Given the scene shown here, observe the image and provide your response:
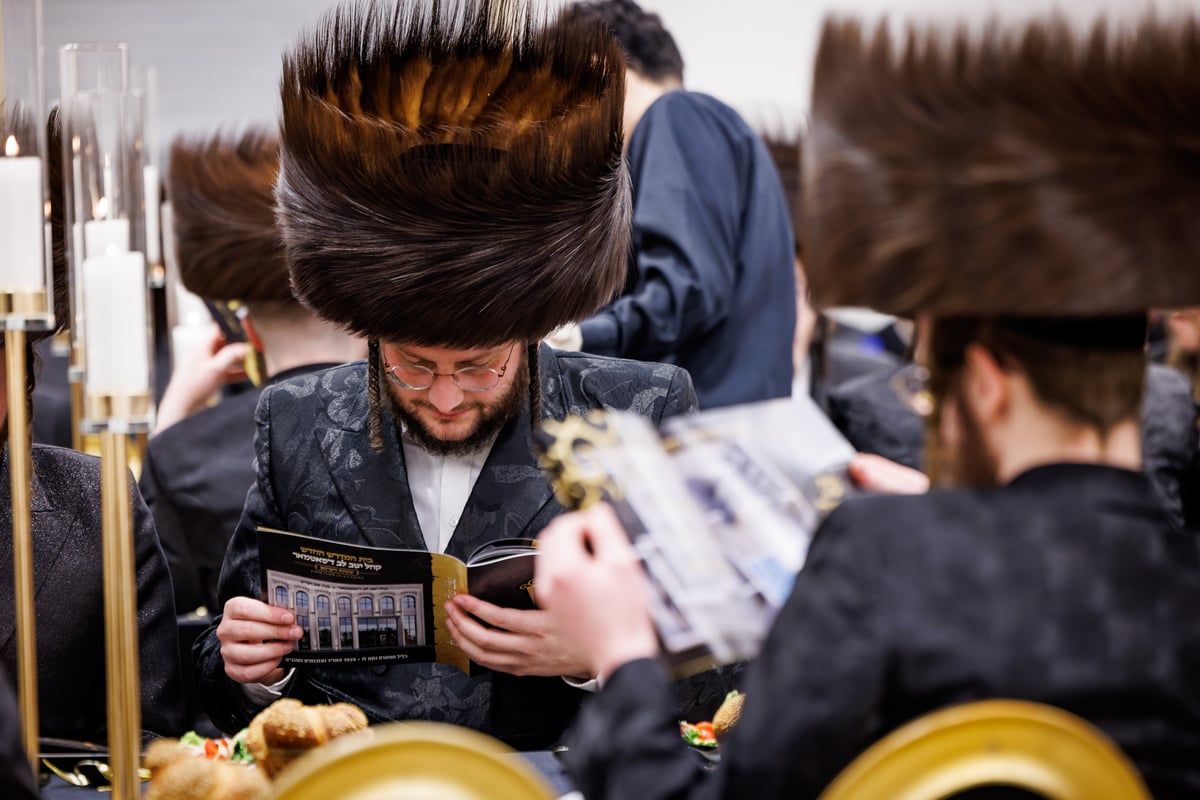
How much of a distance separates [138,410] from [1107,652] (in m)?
0.94

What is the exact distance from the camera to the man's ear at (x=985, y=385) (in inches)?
47.5

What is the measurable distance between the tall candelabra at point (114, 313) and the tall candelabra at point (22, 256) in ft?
0.15

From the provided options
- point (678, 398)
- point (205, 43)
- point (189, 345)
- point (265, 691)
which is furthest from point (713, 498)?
point (205, 43)

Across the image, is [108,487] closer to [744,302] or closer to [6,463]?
[6,463]

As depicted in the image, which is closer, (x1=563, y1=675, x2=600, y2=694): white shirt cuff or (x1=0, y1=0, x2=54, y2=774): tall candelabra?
(x1=0, y1=0, x2=54, y2=774): tall candelabra

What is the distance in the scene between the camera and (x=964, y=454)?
1248 millimetres

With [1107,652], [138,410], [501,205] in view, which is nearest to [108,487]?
[138,410]

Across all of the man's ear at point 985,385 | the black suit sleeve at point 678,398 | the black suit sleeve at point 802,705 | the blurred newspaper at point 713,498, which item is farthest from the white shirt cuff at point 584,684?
the man's ear at point 985,385

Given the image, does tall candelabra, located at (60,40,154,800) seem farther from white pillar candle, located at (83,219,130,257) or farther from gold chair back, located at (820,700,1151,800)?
gold chair back, located at (820,700,1151,800)

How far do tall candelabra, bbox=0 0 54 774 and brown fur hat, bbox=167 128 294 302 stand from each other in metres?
1.27

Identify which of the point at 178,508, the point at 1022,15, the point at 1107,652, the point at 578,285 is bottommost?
the point at 178,508

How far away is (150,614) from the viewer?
7.01 ft

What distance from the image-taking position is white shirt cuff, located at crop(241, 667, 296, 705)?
205 cm

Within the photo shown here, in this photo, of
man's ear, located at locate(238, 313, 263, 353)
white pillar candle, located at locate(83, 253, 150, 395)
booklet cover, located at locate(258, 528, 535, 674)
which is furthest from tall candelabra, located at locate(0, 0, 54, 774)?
man's ear, located at locate(238, 313, 263, 353)
